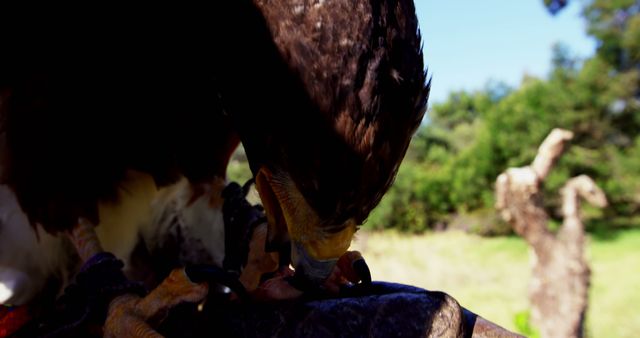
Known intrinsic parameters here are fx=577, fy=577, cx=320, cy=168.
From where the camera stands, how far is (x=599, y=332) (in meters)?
7.67

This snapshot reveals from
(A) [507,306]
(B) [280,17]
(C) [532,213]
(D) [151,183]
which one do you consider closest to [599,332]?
(A) [507,306]

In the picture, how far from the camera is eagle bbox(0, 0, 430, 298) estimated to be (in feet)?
2.90

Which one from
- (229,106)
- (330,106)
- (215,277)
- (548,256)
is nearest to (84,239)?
(215,277)

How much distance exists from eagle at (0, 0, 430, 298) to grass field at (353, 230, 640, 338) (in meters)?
6.11

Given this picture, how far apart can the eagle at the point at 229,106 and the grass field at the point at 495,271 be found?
6.11m

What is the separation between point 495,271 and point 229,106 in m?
10.8

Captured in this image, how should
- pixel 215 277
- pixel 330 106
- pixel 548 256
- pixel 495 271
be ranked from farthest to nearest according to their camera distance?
pixel 495 271 → pixel 548 256 → pixel 215 277 → pixel 330 106

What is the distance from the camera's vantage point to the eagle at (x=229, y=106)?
A: 88 cm

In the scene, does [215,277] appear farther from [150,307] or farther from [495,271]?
[495,271]

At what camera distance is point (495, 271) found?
1109cm

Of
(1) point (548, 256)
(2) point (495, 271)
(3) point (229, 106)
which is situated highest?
(2) point (495, 271)

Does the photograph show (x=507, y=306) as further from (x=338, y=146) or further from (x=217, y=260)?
(x=338, y=146)

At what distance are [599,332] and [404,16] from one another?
7980mm

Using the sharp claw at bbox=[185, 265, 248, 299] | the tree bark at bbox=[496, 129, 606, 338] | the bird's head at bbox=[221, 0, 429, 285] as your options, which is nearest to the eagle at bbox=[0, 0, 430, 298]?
the bird's head at bbox=[221, 0, 429, 285]
